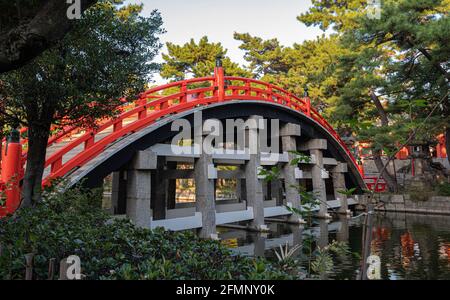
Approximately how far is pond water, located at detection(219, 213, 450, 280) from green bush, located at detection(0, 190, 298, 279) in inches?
94.5

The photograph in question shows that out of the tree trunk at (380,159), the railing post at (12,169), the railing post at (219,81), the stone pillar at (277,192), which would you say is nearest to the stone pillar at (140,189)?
the railing post at (12,169)

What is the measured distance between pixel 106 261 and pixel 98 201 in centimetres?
332

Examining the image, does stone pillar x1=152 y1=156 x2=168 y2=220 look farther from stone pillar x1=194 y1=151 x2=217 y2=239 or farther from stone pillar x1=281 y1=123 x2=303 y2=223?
stone pillar x1=281 y1=123 x2=303 y2=223

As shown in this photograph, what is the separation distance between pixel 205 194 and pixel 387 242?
5700mm

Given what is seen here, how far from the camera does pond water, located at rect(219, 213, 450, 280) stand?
7.35 metres

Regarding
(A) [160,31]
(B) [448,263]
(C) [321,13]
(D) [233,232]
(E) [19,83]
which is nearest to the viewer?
(E) [19,83]

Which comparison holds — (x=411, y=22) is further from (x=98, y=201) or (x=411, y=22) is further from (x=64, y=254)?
(x=64, y=254)

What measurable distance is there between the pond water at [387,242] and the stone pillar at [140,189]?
2845mm

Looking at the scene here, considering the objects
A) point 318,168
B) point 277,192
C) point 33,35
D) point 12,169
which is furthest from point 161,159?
point 318,168

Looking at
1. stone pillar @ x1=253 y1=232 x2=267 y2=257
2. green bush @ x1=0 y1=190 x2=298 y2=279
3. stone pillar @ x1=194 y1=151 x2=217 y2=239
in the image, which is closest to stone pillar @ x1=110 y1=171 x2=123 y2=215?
stone pillar @ x1=194 y1=151 x2=217 y2=239

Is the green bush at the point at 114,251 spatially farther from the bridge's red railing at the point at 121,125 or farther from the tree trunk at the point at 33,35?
the bridge's red railing at the point at 121,125

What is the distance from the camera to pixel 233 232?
41.4 feet

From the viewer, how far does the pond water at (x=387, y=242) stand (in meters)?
7.35

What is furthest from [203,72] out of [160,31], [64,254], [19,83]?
[64,254]
